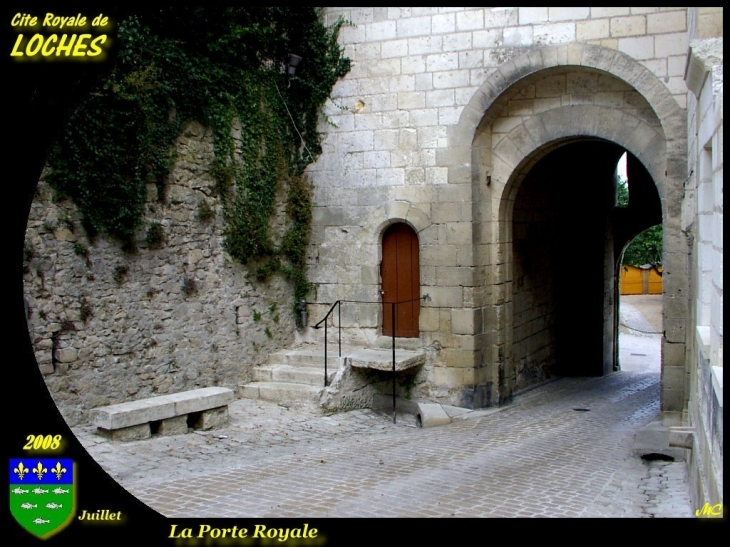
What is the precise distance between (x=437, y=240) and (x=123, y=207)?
416 centimetres

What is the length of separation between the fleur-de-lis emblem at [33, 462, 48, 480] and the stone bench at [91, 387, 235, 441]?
3.72 meters

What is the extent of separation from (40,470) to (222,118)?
21.0 feet

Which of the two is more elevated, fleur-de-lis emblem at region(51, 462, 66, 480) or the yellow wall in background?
the yellow wall in background

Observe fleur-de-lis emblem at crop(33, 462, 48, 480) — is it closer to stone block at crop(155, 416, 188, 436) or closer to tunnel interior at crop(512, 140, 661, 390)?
stone block at crop(155, 416, 188, 436)

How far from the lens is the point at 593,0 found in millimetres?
3857

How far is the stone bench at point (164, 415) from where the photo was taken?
7.58m

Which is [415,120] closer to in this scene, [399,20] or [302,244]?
[399,20]

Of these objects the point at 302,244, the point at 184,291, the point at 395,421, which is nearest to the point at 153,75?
the point at 184,291

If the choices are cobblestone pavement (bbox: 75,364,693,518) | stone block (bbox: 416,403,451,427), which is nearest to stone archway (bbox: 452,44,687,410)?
stone block (bbox: 416,403,451,427)

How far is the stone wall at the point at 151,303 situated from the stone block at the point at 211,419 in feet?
2.23

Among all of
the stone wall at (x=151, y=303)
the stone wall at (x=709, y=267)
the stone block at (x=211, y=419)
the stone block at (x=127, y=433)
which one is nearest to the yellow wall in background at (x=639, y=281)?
the stone wall at (x=151, y=303)

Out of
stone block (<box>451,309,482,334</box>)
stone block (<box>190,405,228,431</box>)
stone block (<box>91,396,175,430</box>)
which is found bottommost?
stone block (<box>190,405,228,431</box>)

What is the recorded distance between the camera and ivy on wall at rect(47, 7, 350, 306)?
7.97 metres

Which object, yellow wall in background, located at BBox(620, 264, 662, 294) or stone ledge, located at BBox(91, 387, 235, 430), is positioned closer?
stone ledge, located at BBox(91, 387, 235, 430)
